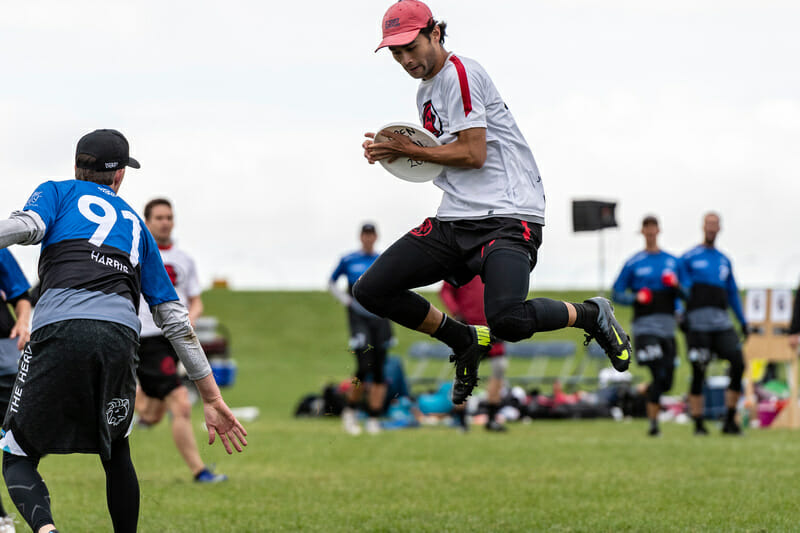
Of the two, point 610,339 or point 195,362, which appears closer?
point 195,362

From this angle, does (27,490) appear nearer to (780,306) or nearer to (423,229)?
(423,229)

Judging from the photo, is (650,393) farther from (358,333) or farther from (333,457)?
(333,457)

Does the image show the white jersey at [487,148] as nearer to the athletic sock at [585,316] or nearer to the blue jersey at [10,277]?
the athletic sock at [585,316]

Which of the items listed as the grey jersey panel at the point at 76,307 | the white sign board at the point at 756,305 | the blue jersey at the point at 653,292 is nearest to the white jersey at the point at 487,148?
the grey jersey panel at the point at 76,307

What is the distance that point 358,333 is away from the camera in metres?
14.2

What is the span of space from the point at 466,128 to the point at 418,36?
552 millimetres

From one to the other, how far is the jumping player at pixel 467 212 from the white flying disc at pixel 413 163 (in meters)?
0.05

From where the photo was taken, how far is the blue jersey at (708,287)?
1369 cm

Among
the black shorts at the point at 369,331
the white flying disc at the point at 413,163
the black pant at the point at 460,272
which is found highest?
the white flying disc at the point at 413,163

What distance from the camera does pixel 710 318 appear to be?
1373cm

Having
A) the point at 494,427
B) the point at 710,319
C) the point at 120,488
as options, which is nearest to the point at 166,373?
the point at 120,488

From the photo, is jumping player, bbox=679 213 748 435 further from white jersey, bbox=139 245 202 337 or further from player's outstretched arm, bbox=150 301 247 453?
player's outstretched arm, bbox=150 301 247 453

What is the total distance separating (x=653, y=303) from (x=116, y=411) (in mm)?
10003

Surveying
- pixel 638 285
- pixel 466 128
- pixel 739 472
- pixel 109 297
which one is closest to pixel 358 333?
pixel 638 285
